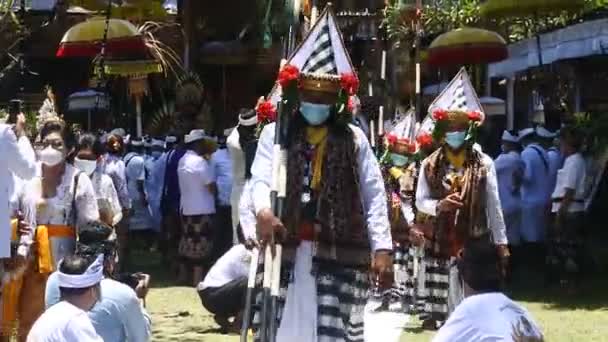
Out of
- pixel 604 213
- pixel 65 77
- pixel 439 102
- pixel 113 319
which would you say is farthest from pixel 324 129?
pixel 65 77

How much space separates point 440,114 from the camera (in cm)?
1055

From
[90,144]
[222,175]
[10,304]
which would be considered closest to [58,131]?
[10,304]

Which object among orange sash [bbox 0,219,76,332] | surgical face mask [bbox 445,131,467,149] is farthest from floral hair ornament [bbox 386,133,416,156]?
orange sash [bbox 0,219,76,332]

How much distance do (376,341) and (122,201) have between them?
4.29 metres

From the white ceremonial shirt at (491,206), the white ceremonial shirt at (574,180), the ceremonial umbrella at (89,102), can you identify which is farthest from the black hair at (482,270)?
the ceremonial umbrella at (89,102)

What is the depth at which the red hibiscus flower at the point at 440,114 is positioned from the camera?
1049 centimetres

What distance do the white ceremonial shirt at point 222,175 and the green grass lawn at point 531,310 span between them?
1.25 meters

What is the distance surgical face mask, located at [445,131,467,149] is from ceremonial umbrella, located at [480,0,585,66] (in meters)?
5.48

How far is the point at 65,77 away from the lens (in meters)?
25.2

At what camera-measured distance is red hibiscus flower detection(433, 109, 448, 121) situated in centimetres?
1049

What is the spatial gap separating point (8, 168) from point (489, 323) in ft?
14.3

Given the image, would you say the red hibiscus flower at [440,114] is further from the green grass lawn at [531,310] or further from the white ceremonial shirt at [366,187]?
the white ceremonial shirt at [366,187]

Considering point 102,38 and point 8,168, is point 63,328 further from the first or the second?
point 102,38

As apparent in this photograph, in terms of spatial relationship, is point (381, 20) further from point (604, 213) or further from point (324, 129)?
point (324, 129)
